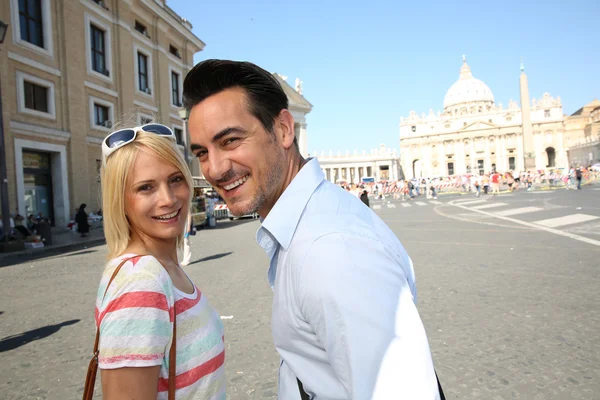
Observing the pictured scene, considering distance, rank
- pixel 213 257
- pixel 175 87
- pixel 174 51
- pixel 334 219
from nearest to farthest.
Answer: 1. pixel 334 219
2. pixel 213 257
3. pixel 175 87
4. pixel 174 51

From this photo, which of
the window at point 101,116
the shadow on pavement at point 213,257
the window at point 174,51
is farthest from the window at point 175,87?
the shadow on pavement at point 213,257

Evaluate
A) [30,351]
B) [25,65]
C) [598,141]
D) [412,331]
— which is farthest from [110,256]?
[598,141]

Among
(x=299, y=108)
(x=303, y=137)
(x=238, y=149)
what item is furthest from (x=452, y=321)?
(x=299, y=108)

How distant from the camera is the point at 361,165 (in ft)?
335

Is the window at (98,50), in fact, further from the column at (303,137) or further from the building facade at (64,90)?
the column at (303,137)

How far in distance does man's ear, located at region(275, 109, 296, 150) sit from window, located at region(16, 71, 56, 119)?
60.7ft

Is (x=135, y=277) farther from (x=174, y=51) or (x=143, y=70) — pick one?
(x=174, y=51)

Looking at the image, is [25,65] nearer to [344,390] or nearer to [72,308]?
[72,308]

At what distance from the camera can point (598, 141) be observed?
79125mm

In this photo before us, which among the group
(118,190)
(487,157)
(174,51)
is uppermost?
(174,51)

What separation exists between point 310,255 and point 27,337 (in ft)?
16.5

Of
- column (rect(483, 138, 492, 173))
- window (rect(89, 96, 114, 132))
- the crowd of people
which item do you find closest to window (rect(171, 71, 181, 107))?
window (rect(89, 96, 114, 132))

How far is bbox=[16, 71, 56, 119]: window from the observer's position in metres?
16.5

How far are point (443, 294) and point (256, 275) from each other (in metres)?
3.30
